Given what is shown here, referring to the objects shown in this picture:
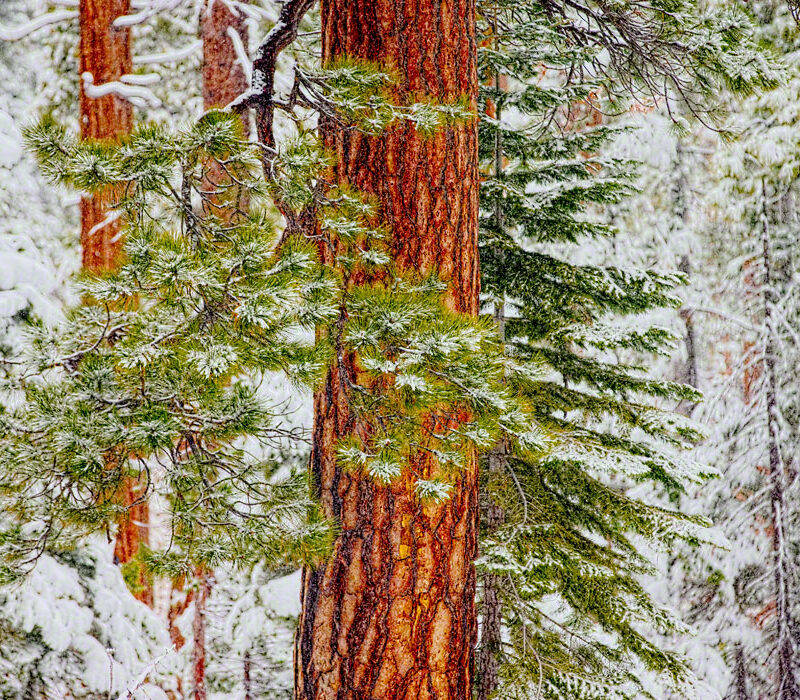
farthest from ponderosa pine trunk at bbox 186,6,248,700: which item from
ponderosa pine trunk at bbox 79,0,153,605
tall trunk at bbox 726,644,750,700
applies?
tall trunk at bbox 726,644,750,700

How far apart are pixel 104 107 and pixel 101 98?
7 centimetres

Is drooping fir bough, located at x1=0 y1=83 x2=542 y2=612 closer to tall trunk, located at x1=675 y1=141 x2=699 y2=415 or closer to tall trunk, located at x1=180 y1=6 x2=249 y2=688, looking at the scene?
tall trunk, located at x1=180 y1=6 x2=249 y2=688

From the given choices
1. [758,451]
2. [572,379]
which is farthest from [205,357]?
[758,451]

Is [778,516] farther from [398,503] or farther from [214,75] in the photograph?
[214,75]

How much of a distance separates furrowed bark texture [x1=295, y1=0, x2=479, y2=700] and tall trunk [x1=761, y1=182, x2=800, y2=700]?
18.5 ft

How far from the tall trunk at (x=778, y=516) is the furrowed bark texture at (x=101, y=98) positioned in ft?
20.3

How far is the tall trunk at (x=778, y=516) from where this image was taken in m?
6.78

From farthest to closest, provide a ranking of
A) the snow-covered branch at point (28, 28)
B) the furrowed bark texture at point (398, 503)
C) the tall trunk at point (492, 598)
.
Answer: the snow-covered branch at point (28, 28)
the tall trunk at point (492, 598)
the furrowed bark texture at point (398, 503)

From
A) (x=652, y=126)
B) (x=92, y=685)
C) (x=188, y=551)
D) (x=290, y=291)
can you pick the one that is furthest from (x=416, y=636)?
(x=652, y=126)

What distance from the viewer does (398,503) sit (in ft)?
7.97

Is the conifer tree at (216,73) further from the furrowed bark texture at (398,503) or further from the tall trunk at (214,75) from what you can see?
the furrowed bark texture at (398,503)

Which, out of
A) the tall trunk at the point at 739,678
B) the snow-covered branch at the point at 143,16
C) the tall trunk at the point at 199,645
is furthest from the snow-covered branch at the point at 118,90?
the tall trunk at the point at 739,678

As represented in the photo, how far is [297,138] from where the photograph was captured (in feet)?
6.60

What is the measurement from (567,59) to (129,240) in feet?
8.79
